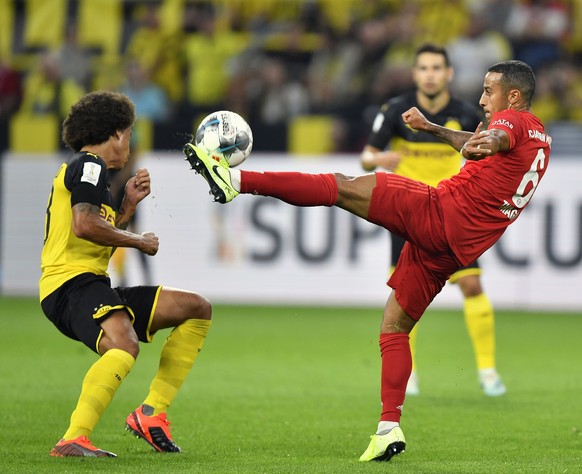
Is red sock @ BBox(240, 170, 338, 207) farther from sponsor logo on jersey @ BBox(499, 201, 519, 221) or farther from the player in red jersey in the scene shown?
sponsor logo on jersey @ BBox(499, 201, 519, 221)

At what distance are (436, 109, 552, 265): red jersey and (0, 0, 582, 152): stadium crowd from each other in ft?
31.8

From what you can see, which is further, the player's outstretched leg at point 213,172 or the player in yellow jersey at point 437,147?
the player in yellow jersey at point 437,147

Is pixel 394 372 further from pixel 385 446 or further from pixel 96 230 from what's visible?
pixel 96 230

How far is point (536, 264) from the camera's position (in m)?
14.7

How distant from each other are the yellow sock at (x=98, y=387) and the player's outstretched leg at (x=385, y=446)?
50.6 inches

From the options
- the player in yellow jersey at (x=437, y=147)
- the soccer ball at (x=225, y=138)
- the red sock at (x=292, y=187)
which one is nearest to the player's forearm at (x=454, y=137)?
the red sock at (x=292, y=187)

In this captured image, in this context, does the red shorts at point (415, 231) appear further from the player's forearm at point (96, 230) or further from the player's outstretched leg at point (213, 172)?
the player's forearm at point (96, 230)

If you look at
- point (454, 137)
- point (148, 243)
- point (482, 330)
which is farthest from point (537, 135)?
point (482, 330)

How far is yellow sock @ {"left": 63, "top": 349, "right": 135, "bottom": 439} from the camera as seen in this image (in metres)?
5.78

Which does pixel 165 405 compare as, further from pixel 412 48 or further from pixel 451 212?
pixel 412 48

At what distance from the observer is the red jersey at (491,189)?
6016 mm

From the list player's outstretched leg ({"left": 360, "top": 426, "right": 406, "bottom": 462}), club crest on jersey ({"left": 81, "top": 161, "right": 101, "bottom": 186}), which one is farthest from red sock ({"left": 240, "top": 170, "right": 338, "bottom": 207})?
player's outstretched leg ({"left": 360, "top": 426, "right": 406, "bottom": 462})

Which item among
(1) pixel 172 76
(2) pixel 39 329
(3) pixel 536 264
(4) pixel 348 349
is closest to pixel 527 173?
(4) pixel 348 349

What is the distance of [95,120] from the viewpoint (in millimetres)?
6156
